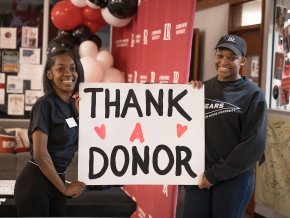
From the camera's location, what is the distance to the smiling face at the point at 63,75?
211 cm

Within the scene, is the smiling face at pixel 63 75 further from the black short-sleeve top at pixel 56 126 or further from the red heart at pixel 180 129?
the red heart at pixel 180 129

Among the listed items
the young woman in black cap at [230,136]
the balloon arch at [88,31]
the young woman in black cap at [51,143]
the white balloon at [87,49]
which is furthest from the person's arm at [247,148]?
the white balloon at [87,49]

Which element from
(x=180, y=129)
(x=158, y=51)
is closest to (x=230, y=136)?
(x=180, y=129)

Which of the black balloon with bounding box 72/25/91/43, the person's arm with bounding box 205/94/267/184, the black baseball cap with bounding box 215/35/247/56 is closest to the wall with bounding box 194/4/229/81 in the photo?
the black balloon with bounding box 72/25/91/43

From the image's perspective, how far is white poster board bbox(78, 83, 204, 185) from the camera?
7.09 ft

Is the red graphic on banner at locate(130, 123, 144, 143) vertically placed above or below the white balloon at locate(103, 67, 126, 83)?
below

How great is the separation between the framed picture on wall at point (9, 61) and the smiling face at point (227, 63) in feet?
14.8

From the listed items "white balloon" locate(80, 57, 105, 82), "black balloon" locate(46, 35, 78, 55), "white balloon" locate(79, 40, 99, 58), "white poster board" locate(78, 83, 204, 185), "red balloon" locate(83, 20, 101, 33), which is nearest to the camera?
"white poster board" locate(78, 83, 204, 185)

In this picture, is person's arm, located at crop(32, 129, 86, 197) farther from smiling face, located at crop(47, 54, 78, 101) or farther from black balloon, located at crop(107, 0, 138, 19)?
black balloon, located at crop(107, 0, 138, 19)

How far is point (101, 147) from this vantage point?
217cm

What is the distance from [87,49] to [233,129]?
3.35m

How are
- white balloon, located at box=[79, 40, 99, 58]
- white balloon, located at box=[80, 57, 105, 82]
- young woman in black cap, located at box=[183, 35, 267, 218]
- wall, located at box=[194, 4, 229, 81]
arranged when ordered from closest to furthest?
young woman in black cap, located at box=[183, 35, 267, 218]
white balloon, located at box=[80, 57, 105, 82]
white balloon, located at box=[79, 40, 99, 58]
wall, located at box=[194, 4, 229, 81]

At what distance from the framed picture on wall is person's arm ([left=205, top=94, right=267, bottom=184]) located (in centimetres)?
464

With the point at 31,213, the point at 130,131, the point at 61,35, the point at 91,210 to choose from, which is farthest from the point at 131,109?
the point at 61,35
